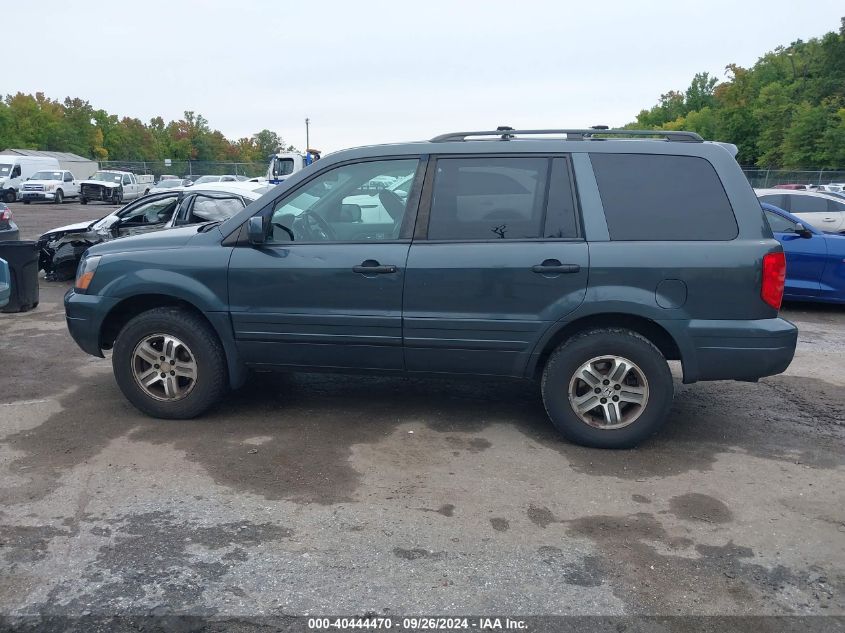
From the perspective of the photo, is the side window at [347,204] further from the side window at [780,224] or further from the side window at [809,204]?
the side window at [809,204]

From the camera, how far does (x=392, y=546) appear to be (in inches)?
142

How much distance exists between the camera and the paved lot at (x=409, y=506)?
322 cm

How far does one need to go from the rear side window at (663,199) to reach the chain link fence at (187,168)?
51.0m

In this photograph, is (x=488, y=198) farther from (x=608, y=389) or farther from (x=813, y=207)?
(x=813, y=207)

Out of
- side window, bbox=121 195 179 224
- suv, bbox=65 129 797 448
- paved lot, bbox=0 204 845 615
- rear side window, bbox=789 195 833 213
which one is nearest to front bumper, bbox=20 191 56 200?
side window, bbox=121 195 179 224

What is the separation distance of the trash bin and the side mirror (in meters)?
4.83

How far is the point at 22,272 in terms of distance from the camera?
29.1 feet

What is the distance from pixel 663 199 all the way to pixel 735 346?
101 centimetres

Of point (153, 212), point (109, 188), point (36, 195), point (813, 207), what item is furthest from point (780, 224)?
point (36, 195)

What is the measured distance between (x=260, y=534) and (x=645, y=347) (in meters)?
2.57

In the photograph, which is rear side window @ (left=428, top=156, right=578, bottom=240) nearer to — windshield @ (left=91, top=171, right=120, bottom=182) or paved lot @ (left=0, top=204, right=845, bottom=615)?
paved lot @ (left=0, top=204, right=845, bottom=615)

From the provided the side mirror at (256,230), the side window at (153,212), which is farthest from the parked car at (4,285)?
the side mirror at (256,230)

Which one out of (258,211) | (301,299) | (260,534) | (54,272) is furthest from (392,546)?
(54,272)

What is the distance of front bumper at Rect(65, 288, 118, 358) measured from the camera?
5324mm
